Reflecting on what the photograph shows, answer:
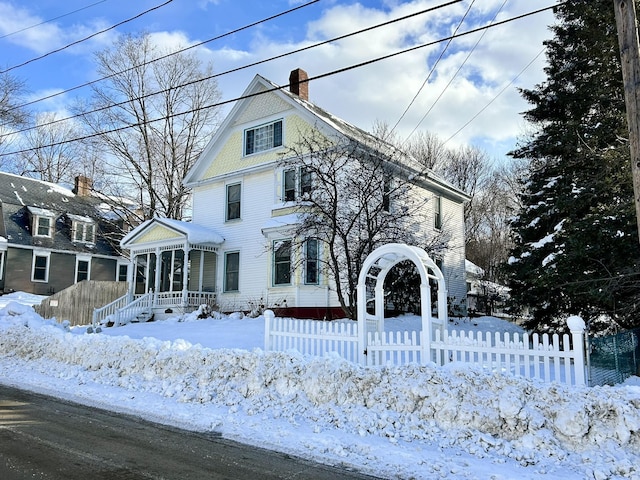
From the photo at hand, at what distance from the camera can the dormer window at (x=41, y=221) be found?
33281 millimetres

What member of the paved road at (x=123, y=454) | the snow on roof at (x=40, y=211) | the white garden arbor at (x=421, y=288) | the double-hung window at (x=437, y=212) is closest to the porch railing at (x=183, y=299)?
the double-hung window at (x=437, y=212)

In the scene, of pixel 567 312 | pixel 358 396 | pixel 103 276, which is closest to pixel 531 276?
pixel 567 312

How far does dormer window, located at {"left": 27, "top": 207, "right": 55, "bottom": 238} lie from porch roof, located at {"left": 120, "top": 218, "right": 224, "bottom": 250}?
13287 millimetres

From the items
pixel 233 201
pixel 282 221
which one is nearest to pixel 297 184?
pixel 282 221

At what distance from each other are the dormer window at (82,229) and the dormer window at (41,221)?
4.86ft

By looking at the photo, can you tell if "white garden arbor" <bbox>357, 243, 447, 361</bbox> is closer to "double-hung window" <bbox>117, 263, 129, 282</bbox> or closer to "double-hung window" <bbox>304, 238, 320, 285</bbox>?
"double-hung window" <bbox>304, 238, 320, 285</bbox>

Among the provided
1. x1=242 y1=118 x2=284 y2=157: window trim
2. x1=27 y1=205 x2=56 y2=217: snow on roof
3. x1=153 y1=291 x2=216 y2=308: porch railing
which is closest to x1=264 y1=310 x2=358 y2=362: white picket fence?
x1=153 y1=291 x2=216 y2=308: porch railing

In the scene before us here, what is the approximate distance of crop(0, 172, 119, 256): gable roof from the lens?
32.6 metres

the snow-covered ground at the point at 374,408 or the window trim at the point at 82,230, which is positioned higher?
the window trim at the point at 82,230

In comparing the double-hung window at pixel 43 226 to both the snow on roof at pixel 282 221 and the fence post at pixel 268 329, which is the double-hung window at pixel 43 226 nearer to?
the snow on roof at pixel 282 221

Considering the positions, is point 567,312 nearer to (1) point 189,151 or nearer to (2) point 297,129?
(2) point 297,129

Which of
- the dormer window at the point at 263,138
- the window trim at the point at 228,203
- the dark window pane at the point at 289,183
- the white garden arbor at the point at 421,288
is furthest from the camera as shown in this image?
the window trim at the point at 228,203

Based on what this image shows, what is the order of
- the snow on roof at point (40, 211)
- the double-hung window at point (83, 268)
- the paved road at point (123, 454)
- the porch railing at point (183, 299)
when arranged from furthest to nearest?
the double-hung window at point (83, 268) → the snow on roof at point (40, 211) → the porch railing at point (183, 299) → the paved road at point (123, 454)

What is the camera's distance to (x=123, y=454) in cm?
595
